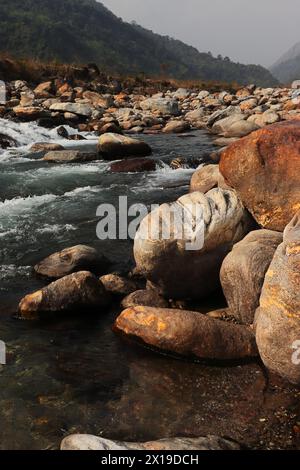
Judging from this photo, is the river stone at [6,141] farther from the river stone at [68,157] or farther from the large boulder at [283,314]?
the large boulder at [283,314]

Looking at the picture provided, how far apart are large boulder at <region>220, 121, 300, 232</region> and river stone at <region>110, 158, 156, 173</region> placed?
9481 mm

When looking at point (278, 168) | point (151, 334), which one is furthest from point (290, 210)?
point (151, 334)

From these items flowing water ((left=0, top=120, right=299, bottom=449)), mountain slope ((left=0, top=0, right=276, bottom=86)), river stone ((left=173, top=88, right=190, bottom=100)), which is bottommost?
flowing water ((left=0, top=120, right=299, bottom=449))

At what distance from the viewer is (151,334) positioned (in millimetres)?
5918

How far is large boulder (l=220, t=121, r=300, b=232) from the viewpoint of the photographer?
6.96 m

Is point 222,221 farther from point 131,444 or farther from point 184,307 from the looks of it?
point 131,444

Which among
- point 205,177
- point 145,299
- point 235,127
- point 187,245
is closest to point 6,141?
point 235,127

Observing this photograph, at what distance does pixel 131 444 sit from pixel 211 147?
17.8 m

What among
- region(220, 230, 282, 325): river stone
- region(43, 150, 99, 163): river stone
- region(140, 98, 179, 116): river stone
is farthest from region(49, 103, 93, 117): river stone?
region(220, 230, 282, 325): river stone

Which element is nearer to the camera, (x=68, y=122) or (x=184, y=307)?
(x=184, y=307)

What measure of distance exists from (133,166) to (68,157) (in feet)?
10.0

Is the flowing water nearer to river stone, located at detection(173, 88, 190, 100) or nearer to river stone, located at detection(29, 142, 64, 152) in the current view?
river stone, located at detection(29, 142, 64, 152)

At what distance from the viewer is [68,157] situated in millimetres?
18250

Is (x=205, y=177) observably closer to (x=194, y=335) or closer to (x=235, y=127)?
(x=194, y=335)
